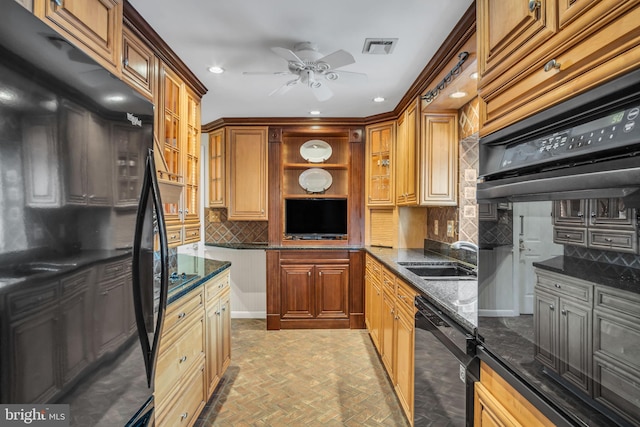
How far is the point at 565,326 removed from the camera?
79 cm

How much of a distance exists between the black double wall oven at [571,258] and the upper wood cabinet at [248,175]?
11.3 ft

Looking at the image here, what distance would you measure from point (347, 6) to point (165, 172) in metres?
1.54

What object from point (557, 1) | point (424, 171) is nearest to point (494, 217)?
point (557, 1)

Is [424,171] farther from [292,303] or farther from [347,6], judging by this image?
[292,303]

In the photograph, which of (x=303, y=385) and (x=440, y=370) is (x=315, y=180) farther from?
(x=440, y=370)

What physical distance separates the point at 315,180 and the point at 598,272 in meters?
3.98

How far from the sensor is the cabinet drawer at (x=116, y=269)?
95 cm

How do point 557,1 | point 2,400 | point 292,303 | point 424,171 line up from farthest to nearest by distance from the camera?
point 292,303, point 424,171, point 557,1, point 2,400

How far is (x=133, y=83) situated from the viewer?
197 centimetres

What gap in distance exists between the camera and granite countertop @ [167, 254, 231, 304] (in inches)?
72.3

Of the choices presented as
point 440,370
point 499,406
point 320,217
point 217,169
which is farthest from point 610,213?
point 217,169

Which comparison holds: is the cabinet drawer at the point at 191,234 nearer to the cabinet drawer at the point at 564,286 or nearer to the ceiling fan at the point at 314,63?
the ceiling fan at the point at 314,63

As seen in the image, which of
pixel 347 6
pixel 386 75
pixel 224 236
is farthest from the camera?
pixel 224 236

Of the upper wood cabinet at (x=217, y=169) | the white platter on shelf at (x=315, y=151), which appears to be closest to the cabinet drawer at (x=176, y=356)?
the upper wood cabinet at (x=217, y=169)
